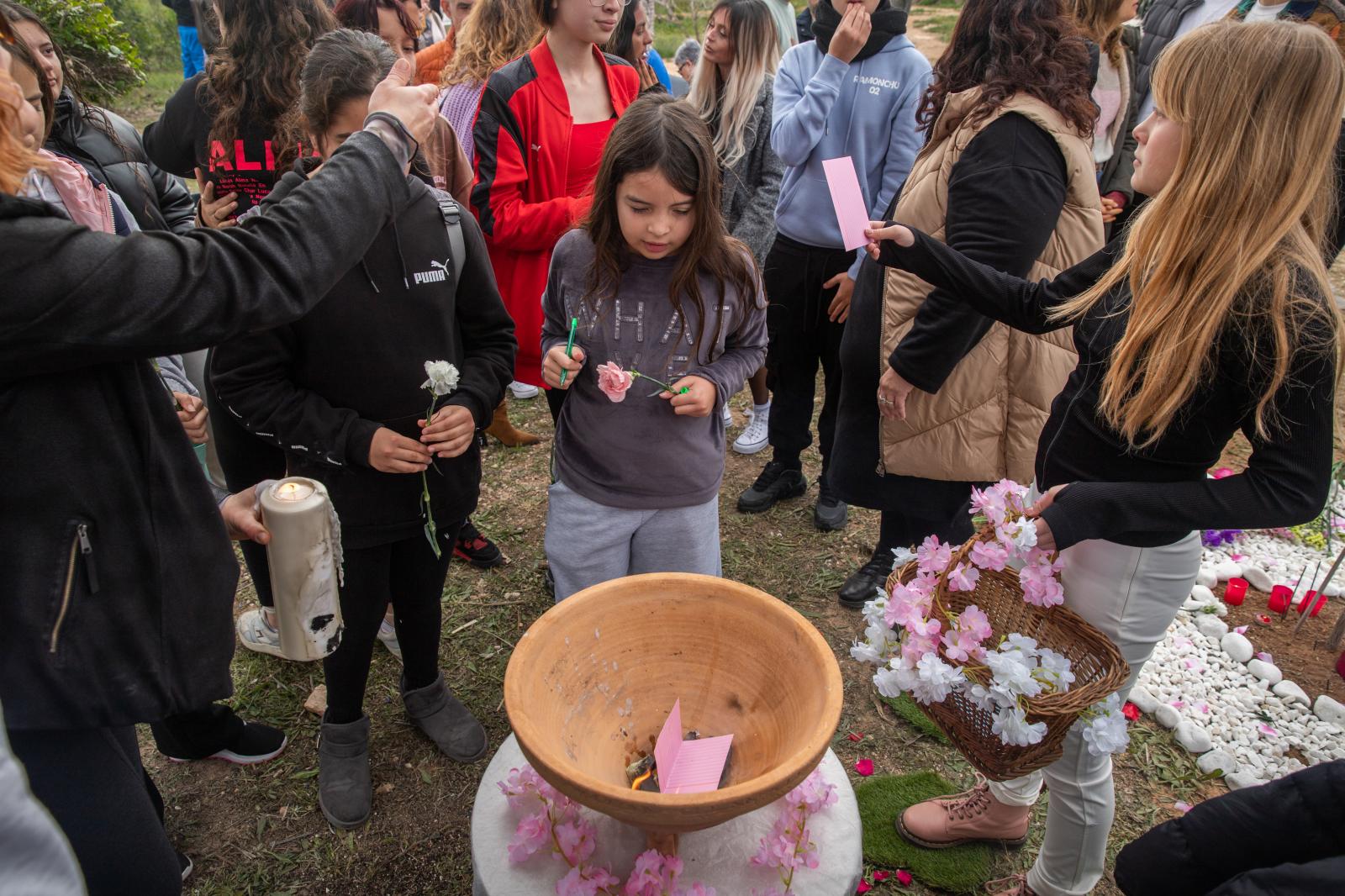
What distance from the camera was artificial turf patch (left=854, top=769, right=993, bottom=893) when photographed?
7.04 ft

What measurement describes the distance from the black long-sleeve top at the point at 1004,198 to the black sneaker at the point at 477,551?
2.02 meters

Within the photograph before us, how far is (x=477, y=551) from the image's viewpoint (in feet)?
11.0

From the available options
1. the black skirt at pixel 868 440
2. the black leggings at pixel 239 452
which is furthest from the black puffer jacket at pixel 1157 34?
the black leggings at pixel 239 452

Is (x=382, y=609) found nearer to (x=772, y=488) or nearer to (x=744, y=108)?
(x=772, y=488)

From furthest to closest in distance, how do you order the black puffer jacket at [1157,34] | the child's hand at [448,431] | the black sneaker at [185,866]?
the black puffer jacket at [1157,34] → the black sneaker at [185,866] → the child's hand at [448,431]

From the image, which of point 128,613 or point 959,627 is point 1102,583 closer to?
point 959,627

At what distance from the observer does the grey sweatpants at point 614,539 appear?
84.6 inches

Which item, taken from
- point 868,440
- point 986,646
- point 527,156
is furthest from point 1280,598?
point 527,156

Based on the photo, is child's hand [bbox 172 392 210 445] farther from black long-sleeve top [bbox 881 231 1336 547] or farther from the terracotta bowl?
black long-sleeve top [bbox 881 231 1336 547]

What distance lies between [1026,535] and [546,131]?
7.45 ft

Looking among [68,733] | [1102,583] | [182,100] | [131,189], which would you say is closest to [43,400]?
[68,733]

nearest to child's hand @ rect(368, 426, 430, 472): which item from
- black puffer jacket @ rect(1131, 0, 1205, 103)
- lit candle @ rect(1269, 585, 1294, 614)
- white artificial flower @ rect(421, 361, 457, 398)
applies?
white artificial flower @ rect(421, 361, 457, 398)

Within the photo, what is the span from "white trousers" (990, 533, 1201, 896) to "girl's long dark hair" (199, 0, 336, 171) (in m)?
2.59

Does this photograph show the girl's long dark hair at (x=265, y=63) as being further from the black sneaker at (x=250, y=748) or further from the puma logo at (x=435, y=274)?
the black sneaker at (x=250, y=748)
